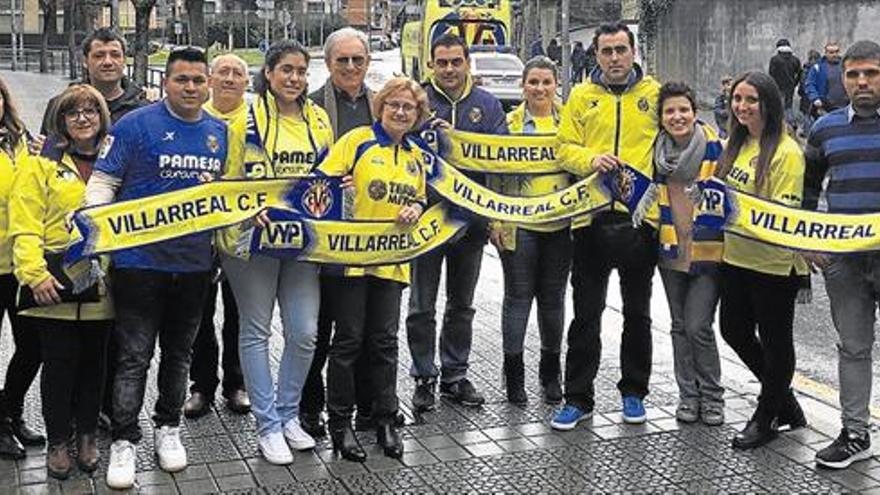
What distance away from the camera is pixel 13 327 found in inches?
233

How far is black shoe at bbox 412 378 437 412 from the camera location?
6699 millimetres

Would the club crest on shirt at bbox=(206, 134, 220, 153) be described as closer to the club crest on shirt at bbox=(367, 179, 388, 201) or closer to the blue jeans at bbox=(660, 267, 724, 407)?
the club crest on shirt at bbox=(367, 179, 388, 201)

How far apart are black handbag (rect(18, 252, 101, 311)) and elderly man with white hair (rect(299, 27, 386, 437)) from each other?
48.3 inches

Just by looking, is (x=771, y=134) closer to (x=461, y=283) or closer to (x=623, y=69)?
(x=623, y=69)

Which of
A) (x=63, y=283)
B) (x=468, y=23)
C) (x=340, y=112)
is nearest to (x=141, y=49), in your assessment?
(x=468, y=23)

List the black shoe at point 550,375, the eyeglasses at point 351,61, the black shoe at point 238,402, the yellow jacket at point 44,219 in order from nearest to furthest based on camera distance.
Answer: the yellow jacket at point 44,219, the eyeglasses at point 351,61, the black shoe at point 238,402, the black shoe at point 550,375

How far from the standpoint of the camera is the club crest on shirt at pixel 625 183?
6137 millimetres

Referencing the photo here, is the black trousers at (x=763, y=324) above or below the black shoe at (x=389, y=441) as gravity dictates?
above

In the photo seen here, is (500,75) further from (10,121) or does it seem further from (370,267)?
(10,121)

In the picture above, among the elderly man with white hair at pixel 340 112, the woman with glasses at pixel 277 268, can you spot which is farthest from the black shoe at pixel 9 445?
the elderly man with white hair at pixel 340 112

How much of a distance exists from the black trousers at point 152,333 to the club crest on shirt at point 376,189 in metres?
0.95

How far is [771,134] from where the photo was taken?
19.4ft

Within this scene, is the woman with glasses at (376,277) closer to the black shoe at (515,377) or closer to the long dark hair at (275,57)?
the long dark hair at (275,57)

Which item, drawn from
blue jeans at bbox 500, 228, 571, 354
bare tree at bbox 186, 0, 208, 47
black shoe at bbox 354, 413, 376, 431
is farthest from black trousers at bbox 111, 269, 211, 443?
bare tree at bbox 186, 0, 208, 47
